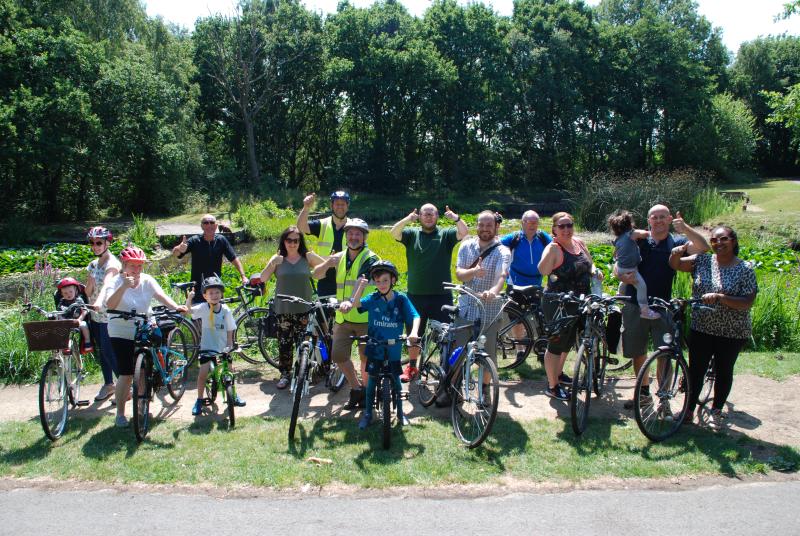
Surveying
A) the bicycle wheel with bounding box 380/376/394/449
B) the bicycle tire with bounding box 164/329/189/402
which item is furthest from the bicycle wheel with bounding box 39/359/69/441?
the bicycle wheel with bounding box 380/376/394/449

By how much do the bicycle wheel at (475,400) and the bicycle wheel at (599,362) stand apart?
1196 mm

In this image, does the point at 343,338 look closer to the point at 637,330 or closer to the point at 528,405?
the point at 528,405

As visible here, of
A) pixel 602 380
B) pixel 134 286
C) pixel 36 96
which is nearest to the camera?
pixel 134 286

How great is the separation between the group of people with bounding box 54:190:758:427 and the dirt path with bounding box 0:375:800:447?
230 millimetres

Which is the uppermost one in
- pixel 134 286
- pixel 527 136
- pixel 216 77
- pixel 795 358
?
pixel 216 77

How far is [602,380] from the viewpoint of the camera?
6355mm

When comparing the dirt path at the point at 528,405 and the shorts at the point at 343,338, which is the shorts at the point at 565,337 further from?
the shorts at the point at 343,338

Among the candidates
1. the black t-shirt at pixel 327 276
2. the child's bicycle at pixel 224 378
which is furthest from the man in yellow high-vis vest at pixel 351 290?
the black t-shirt at pixel 327 276

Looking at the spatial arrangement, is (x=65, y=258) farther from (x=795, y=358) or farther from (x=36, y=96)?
(x=795, y=358)

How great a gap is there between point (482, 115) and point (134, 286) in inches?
1349

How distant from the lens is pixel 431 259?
6.59 m

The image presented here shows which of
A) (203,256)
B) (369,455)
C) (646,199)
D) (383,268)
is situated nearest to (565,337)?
(383,268)

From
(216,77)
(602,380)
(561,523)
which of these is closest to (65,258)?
(602,380)

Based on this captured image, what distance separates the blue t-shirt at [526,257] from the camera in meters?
7.29
